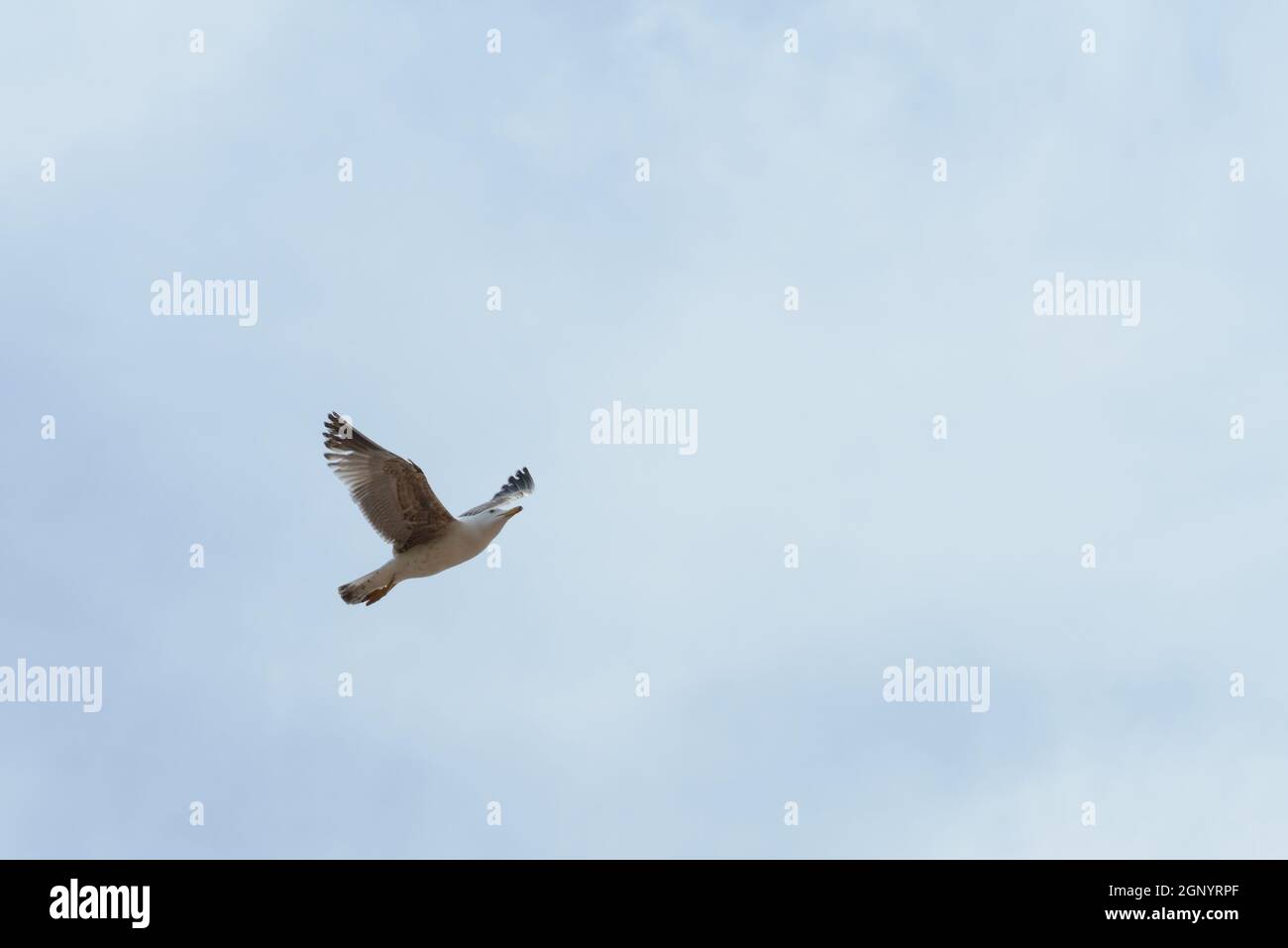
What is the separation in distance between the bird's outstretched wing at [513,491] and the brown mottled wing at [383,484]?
2.15m

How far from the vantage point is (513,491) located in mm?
23062

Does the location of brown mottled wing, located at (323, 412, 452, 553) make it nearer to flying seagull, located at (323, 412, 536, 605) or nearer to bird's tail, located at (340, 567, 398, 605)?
flying seagull, located at (323, 412, 536, 605)

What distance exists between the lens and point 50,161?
2627cm

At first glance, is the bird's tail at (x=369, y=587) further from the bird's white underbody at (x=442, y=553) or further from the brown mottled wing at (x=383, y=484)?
the brown mottled wing at (x=383, y=484)

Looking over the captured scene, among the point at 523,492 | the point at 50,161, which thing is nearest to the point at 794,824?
the point at 523,492

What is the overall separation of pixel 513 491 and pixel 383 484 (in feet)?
12.5

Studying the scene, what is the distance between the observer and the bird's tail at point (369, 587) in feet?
63.8

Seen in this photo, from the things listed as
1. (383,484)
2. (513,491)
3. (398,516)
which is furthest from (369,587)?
(513,491)

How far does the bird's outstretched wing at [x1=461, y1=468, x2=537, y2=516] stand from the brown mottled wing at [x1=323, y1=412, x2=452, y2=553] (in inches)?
84.6

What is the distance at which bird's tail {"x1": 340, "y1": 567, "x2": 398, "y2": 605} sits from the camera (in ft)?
63.8

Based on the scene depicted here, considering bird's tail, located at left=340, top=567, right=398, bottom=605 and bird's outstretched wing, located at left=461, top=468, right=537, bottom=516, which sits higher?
bird's outstretched wing, located at left=461, top=468, right=537, bottom=516

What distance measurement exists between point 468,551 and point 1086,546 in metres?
12.3

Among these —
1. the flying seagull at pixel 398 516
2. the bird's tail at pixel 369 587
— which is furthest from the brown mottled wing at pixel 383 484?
the bird's tail at pixel 369 587

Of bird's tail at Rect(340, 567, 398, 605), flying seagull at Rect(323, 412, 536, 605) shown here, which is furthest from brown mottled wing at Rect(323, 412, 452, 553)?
bird's tail at Rect(340, 567, 398, 605)
